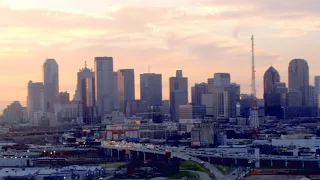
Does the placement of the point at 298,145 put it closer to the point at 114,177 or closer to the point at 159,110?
the point at 114,177

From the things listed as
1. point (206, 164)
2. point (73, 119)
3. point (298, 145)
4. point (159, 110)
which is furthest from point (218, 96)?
point (206, 164)

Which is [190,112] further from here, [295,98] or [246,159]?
[246,159]

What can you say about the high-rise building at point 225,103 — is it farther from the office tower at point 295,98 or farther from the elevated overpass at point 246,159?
the elevated overpass at point 246,159

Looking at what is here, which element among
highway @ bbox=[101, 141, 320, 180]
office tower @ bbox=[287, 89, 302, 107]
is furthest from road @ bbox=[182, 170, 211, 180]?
office tower @ bbox=[287, 89, 302, 107]

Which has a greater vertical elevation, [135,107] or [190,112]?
[135,107]

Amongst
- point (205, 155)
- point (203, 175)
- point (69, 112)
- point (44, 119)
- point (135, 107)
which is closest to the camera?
point (203, 175)

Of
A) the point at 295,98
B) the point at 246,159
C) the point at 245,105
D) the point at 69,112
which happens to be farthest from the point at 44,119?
the point at 246,159

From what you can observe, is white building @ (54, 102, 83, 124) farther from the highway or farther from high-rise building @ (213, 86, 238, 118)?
the highway

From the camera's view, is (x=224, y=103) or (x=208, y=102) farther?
(x=208, y=102)

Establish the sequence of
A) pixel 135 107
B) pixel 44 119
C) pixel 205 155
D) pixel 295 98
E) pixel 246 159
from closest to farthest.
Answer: pixel 246 159 → pixel 205 155 → pixel 44 119 → pixel 135 107 → pixel 295 98

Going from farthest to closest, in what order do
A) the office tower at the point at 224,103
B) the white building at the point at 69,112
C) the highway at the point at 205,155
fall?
1. the white building at the point at 69,112
2. the office tower at the point at 224,103
3. the highway at the point at 205,155

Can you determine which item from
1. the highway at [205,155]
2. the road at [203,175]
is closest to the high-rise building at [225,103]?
the highway at [205,155]
